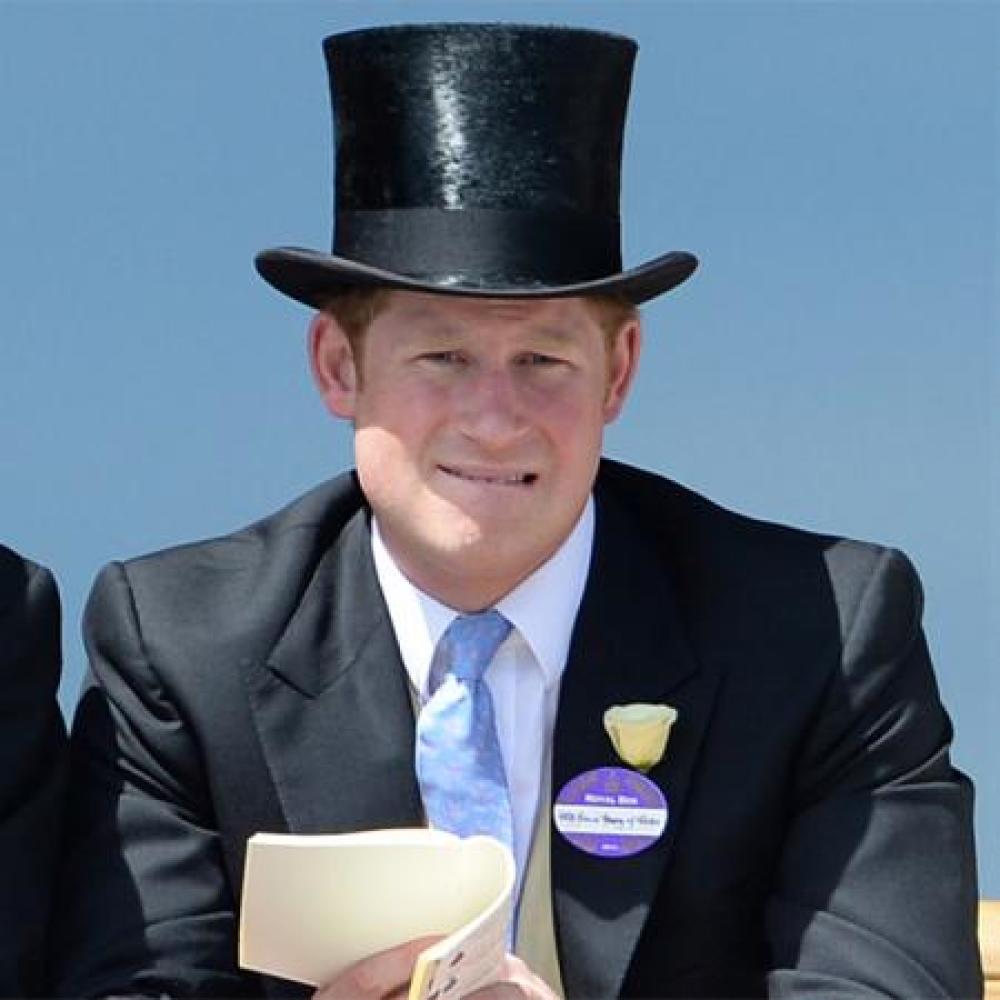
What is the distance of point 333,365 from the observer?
450 centimetres

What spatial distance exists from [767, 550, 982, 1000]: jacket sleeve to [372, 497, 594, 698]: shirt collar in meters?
0.40

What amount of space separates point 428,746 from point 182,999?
19.7 inches

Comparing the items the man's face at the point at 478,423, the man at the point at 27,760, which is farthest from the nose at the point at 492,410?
the man at the point at 27,760

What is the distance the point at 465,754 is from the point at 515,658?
0.67ft

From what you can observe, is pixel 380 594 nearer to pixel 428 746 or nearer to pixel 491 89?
pixel 428 746

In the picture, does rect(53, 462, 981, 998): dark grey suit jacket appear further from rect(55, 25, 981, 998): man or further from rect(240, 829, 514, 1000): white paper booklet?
rect(240, 829, 514, 1000): white paper booklet

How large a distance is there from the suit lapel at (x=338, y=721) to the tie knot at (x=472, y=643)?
0.07 metres

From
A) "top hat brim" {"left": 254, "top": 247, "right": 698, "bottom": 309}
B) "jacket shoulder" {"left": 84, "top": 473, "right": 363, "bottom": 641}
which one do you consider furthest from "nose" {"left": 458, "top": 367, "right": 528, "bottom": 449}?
"jacket shoulder" {"left": 84, "top": 473, "right": 363, "bottom": 641}

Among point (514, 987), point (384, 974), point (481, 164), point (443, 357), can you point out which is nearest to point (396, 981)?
point (384, 974)

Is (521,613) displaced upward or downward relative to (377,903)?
upward

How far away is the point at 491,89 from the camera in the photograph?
14.1 ft

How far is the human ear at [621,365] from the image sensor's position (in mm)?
4477

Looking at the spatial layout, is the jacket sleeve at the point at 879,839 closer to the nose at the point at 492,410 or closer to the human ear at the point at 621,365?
the human ear at the point at 621,365

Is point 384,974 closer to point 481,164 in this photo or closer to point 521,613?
point 521,613
